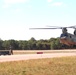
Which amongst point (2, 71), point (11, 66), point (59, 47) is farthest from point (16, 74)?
point (59, 47)

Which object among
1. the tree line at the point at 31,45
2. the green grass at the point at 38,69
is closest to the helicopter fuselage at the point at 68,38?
the green grass at the point at 38,69

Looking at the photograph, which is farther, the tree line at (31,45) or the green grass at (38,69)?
the tree line at (31,45)

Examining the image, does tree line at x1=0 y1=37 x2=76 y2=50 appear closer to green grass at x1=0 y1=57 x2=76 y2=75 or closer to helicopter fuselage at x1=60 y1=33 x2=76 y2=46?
helicopter fuselage at x1=60 y1=33 x2=76 y2=46

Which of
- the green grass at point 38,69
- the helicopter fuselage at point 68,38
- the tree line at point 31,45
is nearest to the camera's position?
the green grass at point 38,69

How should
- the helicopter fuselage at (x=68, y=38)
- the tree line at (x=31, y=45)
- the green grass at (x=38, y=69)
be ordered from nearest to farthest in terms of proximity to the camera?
the green grass at (x=38, y=69) < the helicopter fuselage at (x=68, y=38) < the tree line at (x=31, y=45)

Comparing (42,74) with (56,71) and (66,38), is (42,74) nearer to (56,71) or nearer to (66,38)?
(56,71)

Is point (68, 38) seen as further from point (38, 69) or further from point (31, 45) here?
point (31, 45)

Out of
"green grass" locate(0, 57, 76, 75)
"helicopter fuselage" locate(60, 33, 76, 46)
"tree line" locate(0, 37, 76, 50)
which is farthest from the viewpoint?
"tree line" locate(0, 37, 76, 50)

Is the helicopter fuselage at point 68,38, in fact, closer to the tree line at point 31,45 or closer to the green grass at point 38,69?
the green grass at point 38,69

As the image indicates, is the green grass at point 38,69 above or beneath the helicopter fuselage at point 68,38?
beneath

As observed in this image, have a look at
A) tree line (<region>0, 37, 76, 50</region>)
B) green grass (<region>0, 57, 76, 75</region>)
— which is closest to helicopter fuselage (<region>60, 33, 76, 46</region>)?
green grass (<region>0, 57, 76, 75</region>)

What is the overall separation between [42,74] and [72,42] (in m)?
28.3

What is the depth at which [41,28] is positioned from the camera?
50.8 meters

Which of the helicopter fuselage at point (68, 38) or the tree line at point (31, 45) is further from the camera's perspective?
the tree line at point (31, 45)
